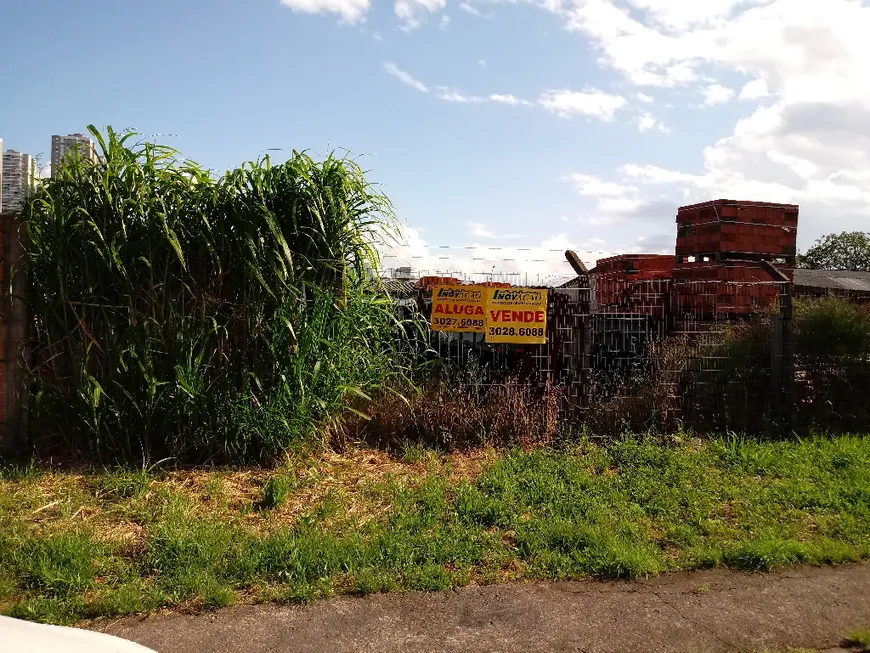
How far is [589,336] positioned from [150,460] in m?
4.87

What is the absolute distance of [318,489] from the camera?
A: 233 inches

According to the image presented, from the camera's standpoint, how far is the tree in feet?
153

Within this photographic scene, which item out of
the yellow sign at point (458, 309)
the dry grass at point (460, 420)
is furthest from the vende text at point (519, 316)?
the dry grass at point (460, 420)

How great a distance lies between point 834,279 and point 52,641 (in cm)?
3055

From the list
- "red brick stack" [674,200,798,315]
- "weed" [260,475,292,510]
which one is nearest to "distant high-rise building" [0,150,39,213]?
"weed" [260,475,292,510]

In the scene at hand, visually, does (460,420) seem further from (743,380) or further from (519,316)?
(743,380)

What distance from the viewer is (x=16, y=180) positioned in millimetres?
7008

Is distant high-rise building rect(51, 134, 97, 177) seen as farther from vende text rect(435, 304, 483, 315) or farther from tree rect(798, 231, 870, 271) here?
→ tree rect(798, 231, 870, 271)

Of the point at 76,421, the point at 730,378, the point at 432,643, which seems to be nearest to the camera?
the point at 432,643

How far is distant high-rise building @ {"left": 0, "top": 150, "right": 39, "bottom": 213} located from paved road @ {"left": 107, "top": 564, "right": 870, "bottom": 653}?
4732mm

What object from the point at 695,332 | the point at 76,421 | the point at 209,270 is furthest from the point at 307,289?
the point at 695,332

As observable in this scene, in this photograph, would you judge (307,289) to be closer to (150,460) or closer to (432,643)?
(150,460)

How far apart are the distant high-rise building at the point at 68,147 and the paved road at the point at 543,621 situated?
4.67 m

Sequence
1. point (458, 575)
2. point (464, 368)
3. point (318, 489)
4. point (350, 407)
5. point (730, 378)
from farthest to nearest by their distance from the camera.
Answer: point (730, 378)
point (464, 368)
point (350, 407)
point (318, 489)
point (458, 575)
